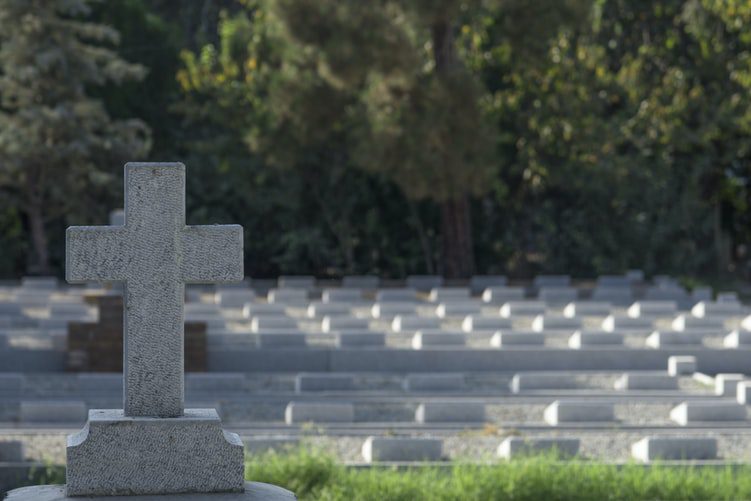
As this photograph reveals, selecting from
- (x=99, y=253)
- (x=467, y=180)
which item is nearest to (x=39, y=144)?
(x=467, y=180)

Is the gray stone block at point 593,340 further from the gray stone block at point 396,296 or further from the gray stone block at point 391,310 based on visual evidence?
the gray stone block at point 396,296

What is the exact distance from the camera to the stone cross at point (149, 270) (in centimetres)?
516

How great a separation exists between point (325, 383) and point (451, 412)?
2122mm

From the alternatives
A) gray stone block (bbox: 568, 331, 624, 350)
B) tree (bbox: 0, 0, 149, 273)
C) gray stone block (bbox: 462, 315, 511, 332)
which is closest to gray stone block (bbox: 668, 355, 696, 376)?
gray stone block (bbox: 568, 331, 624, 350)

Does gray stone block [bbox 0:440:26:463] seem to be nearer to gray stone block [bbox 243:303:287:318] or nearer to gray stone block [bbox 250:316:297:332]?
gray stone block [bbox 250:316:297:332]

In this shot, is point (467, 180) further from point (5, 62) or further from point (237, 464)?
point (237, 464)

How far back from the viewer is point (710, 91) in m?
27.7

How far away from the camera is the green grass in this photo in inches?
322

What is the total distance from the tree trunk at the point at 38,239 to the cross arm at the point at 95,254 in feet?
71.3

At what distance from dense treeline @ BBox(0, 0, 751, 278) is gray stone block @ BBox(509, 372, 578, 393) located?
1018 cm

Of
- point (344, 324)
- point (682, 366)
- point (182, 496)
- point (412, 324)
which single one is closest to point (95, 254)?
point (182, 496)

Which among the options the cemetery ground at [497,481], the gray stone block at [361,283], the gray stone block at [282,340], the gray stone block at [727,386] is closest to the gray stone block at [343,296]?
the gray stone block at [361,283]

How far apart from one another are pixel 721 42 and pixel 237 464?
2408cm

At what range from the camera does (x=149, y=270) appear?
519 centimetres
